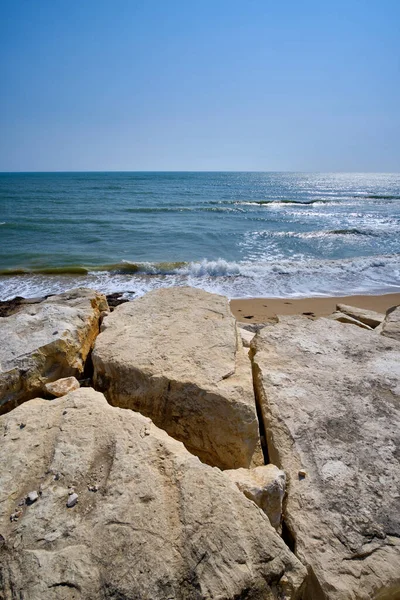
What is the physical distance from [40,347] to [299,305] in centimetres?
585

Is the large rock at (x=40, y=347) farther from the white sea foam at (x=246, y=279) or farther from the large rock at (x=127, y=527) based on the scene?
the white sea foam at (x=246, y=279)

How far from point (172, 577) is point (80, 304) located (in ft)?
7.56

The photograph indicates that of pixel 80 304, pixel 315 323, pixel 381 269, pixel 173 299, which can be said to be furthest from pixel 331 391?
pixel 381 269

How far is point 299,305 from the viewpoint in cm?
729

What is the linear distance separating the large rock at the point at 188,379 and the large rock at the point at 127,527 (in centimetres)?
41

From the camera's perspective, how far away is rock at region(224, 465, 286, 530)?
1.52 m

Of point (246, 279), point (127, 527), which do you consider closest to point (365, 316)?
point (127, 527)

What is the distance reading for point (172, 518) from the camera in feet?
4.40

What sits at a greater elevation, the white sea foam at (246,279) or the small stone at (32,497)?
the small stone at (32,497)

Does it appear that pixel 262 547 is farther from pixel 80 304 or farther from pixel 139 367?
pixel 80 304

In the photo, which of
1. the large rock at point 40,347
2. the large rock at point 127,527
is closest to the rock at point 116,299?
the large rock at point 40,347

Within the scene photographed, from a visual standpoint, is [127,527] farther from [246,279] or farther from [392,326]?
[246,279]

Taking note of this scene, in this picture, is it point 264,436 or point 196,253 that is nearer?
point 264,436

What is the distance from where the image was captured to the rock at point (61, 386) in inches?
84.7
